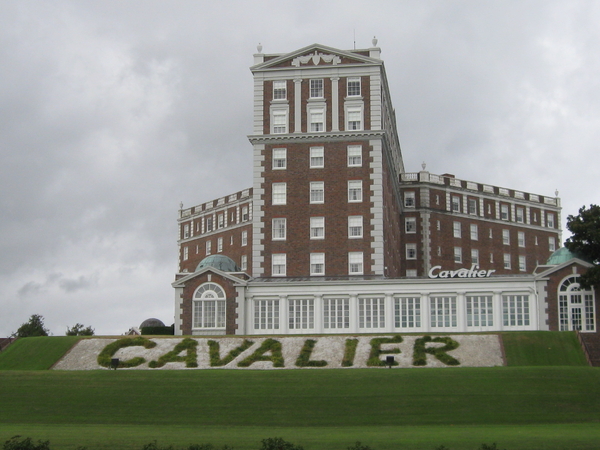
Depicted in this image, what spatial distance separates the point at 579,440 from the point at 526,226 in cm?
9598

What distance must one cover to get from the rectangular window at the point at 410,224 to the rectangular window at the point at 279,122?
38.9 m

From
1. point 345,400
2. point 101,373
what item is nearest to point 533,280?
point 345,400

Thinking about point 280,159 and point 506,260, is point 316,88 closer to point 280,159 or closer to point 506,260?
point 280,159

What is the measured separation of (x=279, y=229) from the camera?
82.1m

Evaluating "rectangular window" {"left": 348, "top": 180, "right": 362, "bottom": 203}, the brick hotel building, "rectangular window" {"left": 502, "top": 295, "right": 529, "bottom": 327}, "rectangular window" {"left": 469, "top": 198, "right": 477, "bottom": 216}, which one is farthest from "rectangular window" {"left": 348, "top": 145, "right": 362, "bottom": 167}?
"rectangular window" {"left": 469, "top": 198, "right": 477, "bottom": 216}

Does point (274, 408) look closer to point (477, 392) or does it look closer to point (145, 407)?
point (145, 407)

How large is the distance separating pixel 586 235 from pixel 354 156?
2335 cm

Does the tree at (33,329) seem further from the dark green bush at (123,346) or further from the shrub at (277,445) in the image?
the shrub at (277,445)

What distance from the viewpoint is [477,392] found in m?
46.8

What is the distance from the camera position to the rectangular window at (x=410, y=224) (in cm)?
11888

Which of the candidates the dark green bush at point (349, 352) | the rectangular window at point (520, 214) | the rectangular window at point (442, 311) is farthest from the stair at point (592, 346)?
the rectangular window at point (520, 214)

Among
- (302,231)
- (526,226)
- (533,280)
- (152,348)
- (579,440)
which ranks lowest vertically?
(579,440)

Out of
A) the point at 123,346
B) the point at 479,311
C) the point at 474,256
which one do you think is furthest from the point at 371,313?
the point at 474,256

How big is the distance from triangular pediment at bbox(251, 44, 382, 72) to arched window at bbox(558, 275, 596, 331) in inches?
1172
